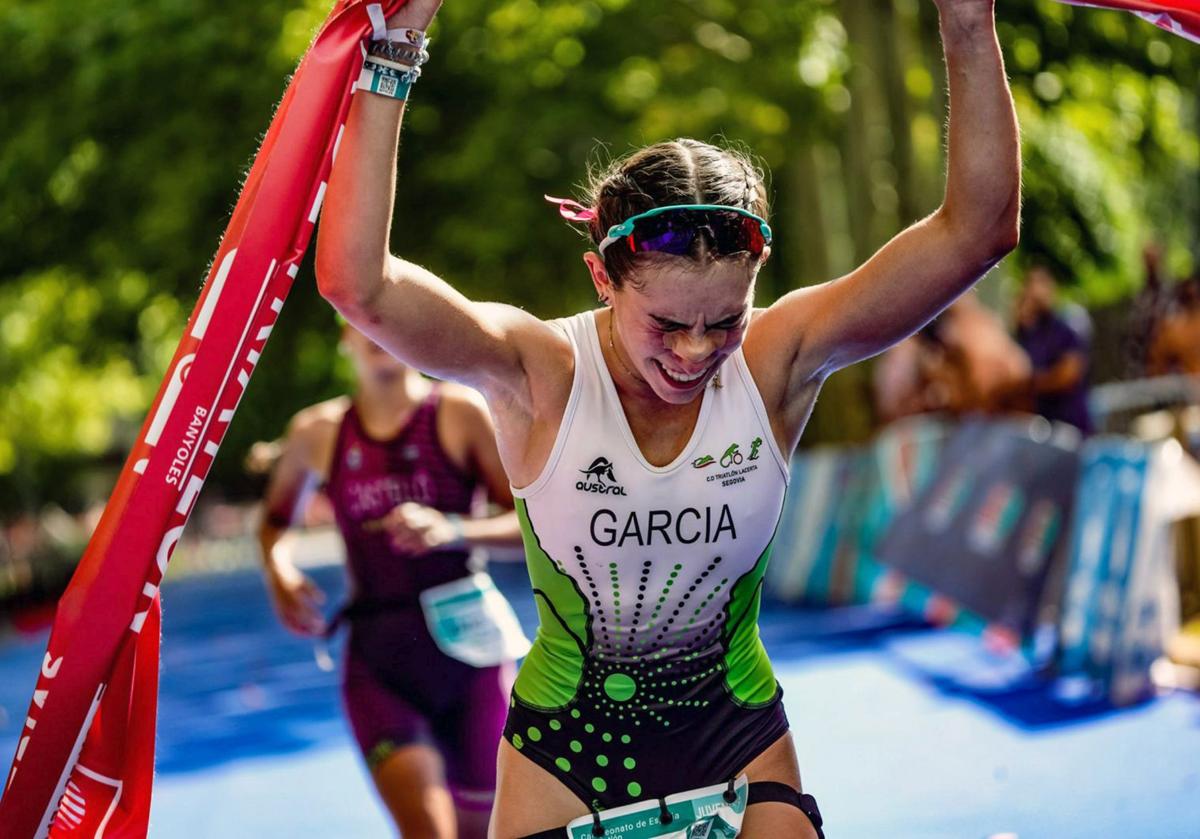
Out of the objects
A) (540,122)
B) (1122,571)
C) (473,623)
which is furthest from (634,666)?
(540,122)

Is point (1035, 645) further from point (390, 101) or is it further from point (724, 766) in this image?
point (390, 101)

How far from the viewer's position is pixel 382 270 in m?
2.70

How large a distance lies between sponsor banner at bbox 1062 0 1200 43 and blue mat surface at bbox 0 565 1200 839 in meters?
3.58

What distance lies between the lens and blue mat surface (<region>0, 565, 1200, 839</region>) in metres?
6.43

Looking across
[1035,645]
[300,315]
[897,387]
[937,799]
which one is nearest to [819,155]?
[897,387]

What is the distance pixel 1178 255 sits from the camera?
2966cm

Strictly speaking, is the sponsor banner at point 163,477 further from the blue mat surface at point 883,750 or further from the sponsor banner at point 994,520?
the sponsor banner at point 994,520

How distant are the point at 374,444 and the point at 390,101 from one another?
7.52ft

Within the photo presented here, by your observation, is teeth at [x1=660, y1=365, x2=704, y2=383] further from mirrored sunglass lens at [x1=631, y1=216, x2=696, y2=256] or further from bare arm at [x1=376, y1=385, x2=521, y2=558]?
bare arm at [x1=376, y1=385, x2=521, y2=558]

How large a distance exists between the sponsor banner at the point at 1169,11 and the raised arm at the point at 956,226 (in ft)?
1.23

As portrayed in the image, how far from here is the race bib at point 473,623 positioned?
4629 millimetres

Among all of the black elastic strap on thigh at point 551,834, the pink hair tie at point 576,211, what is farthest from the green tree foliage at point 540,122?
the black elastic strap on thigh at point 551,834

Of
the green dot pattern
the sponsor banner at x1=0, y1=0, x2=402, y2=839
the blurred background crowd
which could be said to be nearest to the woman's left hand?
the sponsor banner at x1=0, y1=0, x2=402, y2=839

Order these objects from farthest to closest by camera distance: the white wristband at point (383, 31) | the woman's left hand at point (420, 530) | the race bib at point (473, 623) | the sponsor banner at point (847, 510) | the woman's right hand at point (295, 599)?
the sponsor banner at point (847, 510) → the woman's right hand at point (295, 599) → the race bib at point (473, 623) → the woman's left hand at point (420, 530) → the white wristband at point (383, 31)
